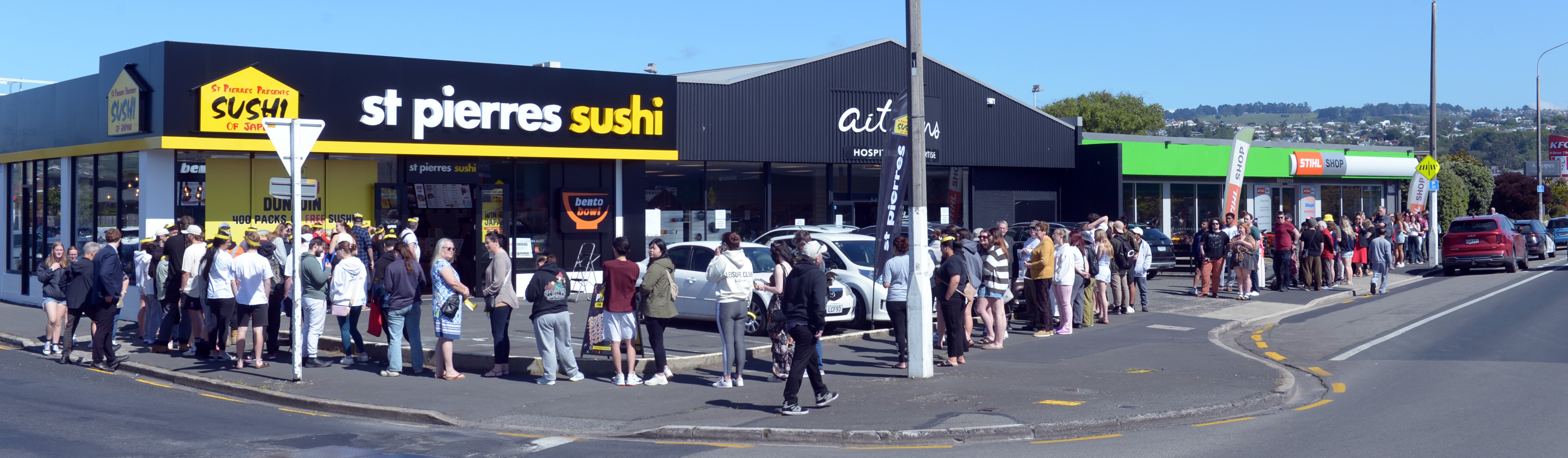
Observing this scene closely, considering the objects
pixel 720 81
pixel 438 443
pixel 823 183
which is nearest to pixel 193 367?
pixel 438 443

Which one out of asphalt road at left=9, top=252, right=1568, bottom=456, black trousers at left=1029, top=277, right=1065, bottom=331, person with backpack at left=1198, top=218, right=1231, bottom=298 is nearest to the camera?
asphalt road at left=9, top=252, right=1568, bottom=456

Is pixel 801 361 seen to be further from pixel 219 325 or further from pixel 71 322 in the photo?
pixel 71 322

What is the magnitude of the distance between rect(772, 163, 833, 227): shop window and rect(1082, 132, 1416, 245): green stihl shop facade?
8.81m

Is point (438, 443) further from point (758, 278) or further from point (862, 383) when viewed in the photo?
point (758, 278)

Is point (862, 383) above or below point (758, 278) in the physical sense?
below

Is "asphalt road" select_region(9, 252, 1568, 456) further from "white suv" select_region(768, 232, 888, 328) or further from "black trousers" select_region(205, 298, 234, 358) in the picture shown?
"white suv" select_region(768, 232, 888, 328)

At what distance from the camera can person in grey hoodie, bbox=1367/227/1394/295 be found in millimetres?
21578

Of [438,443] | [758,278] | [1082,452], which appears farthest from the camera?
[758,278]

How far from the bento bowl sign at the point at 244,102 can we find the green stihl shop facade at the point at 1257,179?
2007 centimetres

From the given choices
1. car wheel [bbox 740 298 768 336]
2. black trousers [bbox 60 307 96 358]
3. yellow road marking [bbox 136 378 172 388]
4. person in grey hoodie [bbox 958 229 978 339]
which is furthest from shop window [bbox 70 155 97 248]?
person in grey hoodie [bbox 958 229 978 339]

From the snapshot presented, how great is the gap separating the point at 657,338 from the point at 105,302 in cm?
653

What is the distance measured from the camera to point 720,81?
23.1 metres

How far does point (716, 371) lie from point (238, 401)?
4.61m

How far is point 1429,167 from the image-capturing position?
28.0 m
